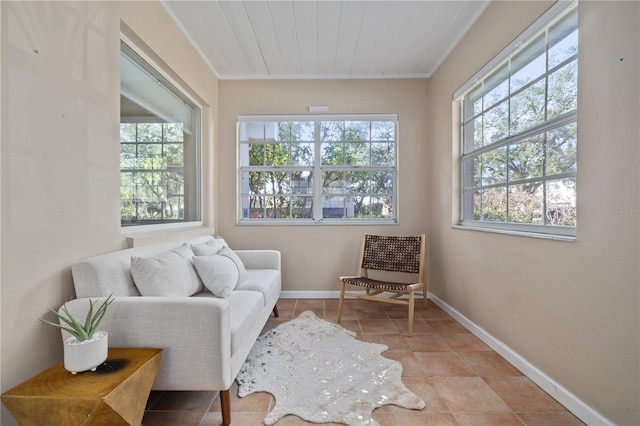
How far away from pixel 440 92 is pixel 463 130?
0.60 metres

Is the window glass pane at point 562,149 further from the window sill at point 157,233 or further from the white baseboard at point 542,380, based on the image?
the window sill at point 157,233

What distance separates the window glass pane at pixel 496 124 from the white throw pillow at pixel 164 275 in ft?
8.43

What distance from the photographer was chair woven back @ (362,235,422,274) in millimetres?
3014

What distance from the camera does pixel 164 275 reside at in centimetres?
166

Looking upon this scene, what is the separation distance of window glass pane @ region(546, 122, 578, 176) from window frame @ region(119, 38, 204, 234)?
9.15ft

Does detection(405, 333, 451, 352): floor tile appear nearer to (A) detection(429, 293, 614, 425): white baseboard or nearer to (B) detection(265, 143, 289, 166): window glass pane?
(A) detection(429, 293, 614, 425): white baseboard

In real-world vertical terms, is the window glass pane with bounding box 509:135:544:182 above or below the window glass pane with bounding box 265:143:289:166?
below

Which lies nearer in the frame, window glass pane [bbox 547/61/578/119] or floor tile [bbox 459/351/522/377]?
window glass pane [bbox 547/61/578/119]

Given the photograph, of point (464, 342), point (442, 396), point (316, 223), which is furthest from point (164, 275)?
point (464, 342)

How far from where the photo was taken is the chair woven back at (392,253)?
301 centimetres

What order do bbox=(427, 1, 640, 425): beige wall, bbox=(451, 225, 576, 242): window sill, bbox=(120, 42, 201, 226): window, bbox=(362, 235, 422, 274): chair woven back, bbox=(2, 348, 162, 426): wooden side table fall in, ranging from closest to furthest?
1. bbox=(2, 348, 162, 426): wooden side table
2. bbox=(427, 1, 640, 425): beige wall
3. bbox=(451, 225, 576, 242): window sill
4. bbox=(120, 42, 201, 226): window
5. bbox=(362, 235, 422, 274): chair woven back

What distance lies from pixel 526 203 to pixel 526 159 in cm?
31

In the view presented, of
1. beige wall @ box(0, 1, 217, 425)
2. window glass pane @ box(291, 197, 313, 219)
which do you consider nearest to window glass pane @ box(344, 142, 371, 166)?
window glass pane @ box(291, 197, 313, 219)

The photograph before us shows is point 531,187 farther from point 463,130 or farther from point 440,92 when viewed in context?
point 440,92
